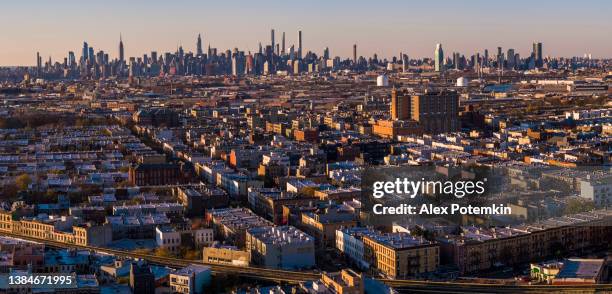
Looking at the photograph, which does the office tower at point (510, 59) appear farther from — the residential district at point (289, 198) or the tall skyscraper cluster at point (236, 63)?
the residential district at point (289, 198)

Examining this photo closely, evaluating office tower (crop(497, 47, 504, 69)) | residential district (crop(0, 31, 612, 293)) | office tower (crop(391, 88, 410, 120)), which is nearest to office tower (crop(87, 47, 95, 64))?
office tower (crop(497, 47, 504, 69))

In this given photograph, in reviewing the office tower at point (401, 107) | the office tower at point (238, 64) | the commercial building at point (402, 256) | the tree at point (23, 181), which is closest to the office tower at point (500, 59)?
the office tower at point (238, 64)

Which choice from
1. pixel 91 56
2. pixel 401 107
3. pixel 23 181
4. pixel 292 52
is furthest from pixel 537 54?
pixel 23 181

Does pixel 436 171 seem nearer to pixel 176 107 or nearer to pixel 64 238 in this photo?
pixel 64 238

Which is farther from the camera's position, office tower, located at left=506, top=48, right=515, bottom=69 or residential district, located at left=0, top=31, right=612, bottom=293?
office tower, located at left=506, top=48, right=515, bottom=69

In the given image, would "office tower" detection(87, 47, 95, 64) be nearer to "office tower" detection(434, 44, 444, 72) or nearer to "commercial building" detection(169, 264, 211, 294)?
"office tower" detection(434, 44, 444, 72)

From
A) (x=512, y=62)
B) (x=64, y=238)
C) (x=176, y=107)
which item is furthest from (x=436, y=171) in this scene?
(x=512, y=62)
